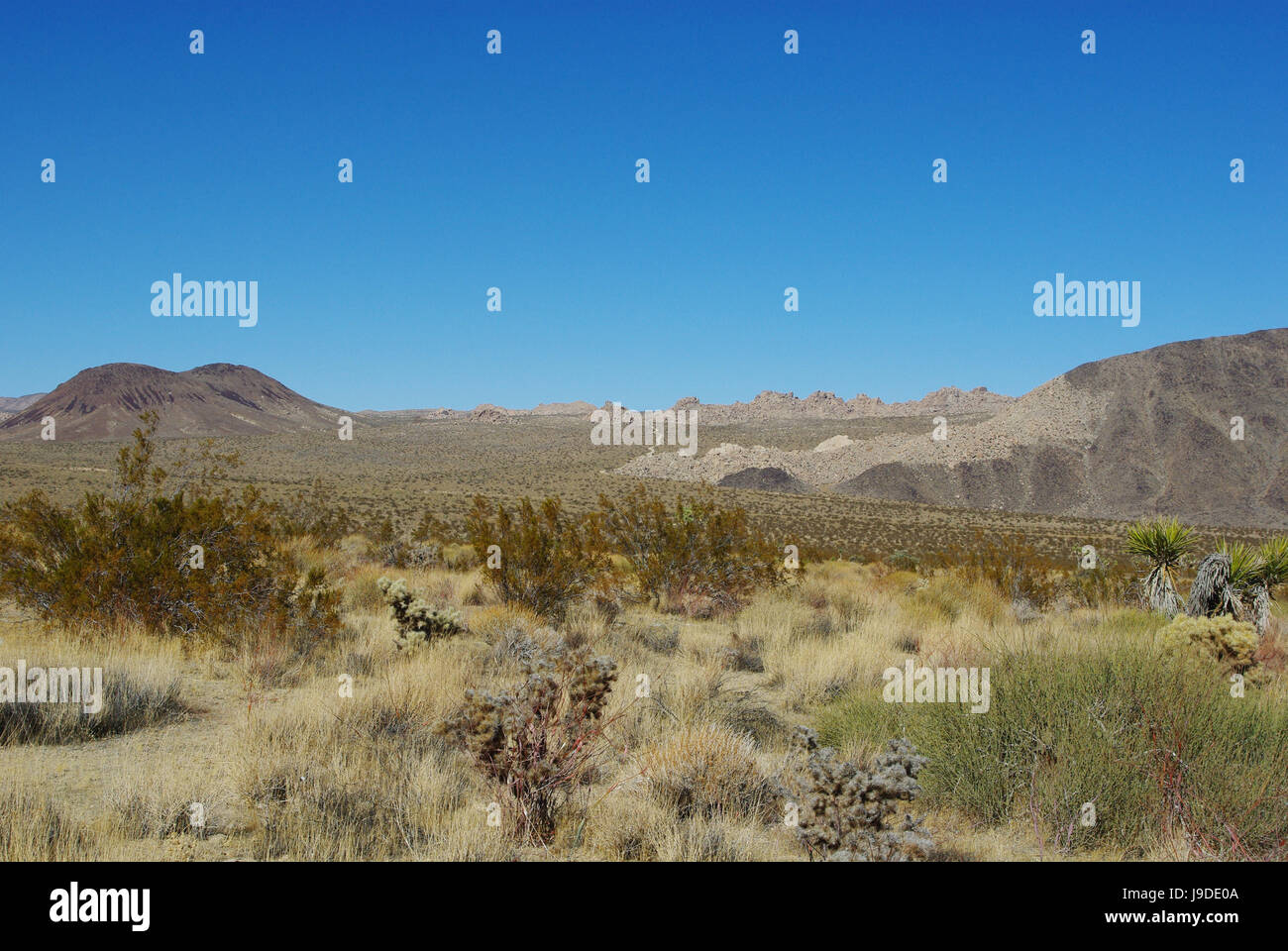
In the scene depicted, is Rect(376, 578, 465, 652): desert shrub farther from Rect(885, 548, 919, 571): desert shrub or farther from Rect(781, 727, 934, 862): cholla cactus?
Rect(885, 548, 919, 571): desert shrub

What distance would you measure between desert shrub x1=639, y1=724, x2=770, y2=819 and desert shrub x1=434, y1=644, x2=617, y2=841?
18.0 inches

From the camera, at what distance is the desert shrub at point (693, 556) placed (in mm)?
12788

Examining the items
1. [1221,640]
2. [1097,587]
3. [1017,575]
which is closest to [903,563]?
[1097,587]

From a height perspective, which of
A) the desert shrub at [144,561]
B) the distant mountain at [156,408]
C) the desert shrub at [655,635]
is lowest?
the desert shrub at [655,635]

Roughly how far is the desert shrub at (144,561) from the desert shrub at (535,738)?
4503mm

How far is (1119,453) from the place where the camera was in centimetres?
6091

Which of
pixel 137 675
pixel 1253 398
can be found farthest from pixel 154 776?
pixel 1253 398

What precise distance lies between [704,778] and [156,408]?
6456 inches

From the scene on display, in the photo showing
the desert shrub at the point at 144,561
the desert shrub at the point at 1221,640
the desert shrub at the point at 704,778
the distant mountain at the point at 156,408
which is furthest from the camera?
the distant mountain at the point at 156,408

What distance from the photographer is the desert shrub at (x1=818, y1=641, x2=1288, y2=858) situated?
4.10 meters

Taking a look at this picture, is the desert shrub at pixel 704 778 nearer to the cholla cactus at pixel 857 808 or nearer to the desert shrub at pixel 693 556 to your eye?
the cholla cactus at pixel 857 808

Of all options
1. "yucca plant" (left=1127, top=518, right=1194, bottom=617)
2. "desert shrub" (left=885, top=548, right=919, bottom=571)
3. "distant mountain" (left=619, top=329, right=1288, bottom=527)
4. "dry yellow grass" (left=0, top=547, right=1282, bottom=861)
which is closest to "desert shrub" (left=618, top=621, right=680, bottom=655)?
"dry yellow grass" (left=0, top=547, right=1282, bottom=861)

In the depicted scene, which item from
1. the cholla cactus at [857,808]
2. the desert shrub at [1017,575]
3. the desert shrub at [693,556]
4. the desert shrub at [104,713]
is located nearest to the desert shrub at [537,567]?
the desert shrub at [693,556]
